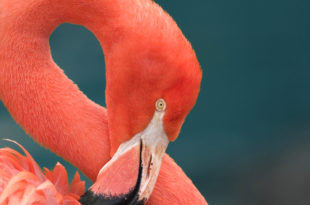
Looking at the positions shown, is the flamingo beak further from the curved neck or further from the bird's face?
the curved neck

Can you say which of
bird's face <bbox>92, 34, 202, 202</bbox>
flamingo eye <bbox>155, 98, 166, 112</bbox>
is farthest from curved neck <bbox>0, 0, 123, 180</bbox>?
flamingo eye <bbox>155, 98, 166, 112</bbox>

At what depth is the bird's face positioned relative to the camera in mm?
1818

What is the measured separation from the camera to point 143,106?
1892mm

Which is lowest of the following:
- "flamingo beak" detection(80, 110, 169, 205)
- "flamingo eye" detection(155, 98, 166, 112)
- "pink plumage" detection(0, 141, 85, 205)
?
"pink plumage" detection(0, 141, 85, 205)

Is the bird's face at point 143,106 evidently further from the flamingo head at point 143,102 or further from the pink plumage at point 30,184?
the pink plumage at point 30,184

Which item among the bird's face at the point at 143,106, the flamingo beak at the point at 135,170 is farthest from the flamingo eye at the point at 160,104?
the flamingo beak at the point at 135,170

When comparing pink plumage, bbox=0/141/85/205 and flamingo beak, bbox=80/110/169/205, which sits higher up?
flamingo beak, bbox=80/110/169/205

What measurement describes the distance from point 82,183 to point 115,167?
1.53 ft

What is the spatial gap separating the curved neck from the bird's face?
0.15 metres

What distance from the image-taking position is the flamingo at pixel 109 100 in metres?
1.83

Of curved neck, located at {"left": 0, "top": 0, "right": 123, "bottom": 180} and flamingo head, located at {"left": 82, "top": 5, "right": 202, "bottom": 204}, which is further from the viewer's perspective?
curved neck, located at {"left": 0, "top": 0, "right": 123, "bottom": 180}

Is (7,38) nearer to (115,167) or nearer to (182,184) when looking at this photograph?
(115,167)

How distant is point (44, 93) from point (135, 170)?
1.84ft

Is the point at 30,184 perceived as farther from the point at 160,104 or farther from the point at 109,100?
the point at 160,104
